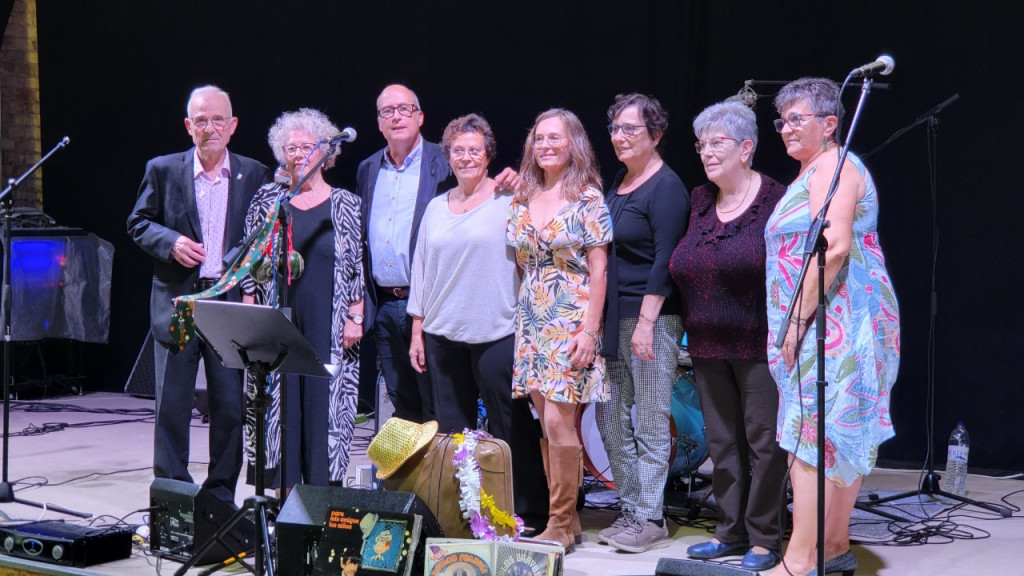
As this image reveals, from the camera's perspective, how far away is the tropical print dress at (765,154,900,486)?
335cm

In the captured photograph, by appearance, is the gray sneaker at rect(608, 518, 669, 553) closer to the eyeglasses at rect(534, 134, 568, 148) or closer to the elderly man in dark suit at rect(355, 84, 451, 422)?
the elderly man in dark suit at rect(355, 84, 451, 422)

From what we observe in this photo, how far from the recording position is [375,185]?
4.55 m

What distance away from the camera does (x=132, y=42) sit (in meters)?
7.82

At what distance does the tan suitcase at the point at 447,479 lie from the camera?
353cm

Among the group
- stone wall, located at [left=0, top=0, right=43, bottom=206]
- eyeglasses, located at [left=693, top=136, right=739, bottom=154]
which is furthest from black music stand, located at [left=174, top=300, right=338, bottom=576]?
stone wall, located at [left=0, top=0, right=43, bottom=206]

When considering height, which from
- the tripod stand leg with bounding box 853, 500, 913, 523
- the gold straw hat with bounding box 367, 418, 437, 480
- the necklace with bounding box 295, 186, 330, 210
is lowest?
the tripod stand leg with bounding box 853, 500, 913, 523

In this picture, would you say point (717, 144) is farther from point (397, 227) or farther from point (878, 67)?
point (397, 227)

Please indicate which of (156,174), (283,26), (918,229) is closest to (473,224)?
(156,174)

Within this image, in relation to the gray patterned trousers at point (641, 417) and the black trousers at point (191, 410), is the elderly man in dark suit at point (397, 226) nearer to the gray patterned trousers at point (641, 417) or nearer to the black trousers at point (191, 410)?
the black trousers at point (191, 410)

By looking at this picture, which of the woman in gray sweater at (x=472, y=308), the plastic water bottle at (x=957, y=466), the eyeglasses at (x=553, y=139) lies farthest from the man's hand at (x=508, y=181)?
the plastic water bottle at (x=957, y=466)

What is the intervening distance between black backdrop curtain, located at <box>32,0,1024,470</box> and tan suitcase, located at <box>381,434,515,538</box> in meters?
2.66

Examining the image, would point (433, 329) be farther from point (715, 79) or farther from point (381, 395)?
point (715, 79)

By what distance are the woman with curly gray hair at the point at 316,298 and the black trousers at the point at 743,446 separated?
1.40 m

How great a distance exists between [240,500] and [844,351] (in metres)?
2.76
